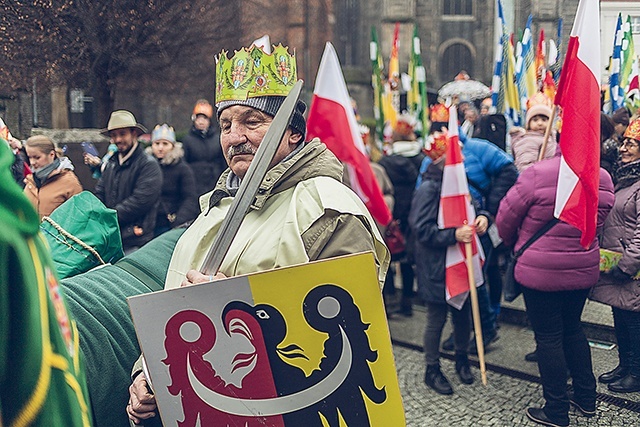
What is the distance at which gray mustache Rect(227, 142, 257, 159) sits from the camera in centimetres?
219

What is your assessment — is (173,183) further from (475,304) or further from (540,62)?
(540,62)

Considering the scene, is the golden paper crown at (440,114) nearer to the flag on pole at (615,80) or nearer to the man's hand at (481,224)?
the flag on pole at (615,80)

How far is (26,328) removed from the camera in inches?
34.8

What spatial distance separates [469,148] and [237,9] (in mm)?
2244

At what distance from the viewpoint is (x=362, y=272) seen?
5.73ft

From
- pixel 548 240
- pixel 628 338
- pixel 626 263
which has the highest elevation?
pixel 548 240

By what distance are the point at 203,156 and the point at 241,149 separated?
522 cm

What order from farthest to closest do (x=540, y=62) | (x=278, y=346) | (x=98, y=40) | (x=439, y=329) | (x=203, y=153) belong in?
(x=540, y=62)
(x=203, y=153)
(x=439, y=329)
(x=98, y=40)
(x=278, y=346)

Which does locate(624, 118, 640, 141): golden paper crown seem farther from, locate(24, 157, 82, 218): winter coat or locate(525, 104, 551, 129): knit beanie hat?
locate(24, 157, 82, 218): winter coat

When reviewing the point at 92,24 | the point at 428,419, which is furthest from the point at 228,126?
the point at 428,419

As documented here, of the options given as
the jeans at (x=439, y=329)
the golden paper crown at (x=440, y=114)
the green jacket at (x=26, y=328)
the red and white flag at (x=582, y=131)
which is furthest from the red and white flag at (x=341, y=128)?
the green jacket at (x=26, y=328)

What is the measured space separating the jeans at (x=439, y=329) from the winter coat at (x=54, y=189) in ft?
9.46

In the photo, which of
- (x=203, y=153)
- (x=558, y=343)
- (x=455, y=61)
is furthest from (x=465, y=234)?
(x=455, y=61)

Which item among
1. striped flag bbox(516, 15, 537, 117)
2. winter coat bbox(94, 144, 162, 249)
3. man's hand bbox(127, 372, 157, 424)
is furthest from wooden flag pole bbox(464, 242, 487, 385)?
striped flag bbox(516, 15, 537, 117)
